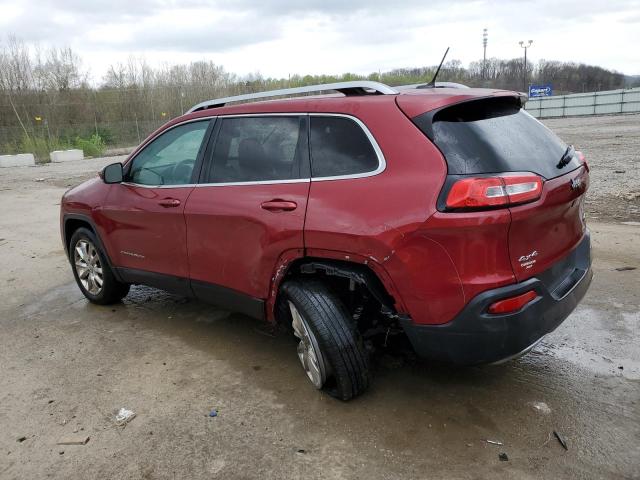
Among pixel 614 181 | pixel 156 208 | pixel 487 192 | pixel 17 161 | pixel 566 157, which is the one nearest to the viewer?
pixel 487 192

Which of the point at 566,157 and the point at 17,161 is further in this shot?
the point at 17,161

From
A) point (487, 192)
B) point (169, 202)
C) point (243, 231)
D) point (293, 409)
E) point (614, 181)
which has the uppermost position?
point (487, 192)

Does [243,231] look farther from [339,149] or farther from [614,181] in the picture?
[614,181]

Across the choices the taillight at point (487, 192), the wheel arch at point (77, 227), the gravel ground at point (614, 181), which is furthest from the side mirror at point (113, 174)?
the gravel ground at point (614, 181)

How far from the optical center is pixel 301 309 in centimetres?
302

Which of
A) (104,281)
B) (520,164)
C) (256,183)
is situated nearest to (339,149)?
(256,183)

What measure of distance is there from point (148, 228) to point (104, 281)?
3.37 feet

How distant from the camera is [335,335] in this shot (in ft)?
9.56

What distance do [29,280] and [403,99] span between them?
499 cm

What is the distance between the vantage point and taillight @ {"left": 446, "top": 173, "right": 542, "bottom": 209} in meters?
2.43

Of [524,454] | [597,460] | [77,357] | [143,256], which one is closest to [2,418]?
[77,357]

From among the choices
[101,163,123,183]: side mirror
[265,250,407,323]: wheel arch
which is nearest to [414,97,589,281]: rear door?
[265,250,407,323]: wheel arch

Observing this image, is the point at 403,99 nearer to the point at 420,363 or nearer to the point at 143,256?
the point at 420,363

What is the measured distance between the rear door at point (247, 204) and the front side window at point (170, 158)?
217 mm
